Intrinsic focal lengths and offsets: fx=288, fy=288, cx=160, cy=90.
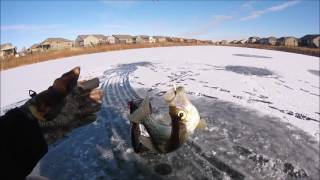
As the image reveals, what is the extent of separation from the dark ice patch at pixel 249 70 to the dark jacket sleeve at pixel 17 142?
47.1 ft

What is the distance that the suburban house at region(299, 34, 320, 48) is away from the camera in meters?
74.6

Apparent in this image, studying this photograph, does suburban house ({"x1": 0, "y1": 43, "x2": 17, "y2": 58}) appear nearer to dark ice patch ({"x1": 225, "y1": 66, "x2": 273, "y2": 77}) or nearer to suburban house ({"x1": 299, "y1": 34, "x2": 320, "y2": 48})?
suburban house ({"x1": 299, "y1": 34, "x2": 320, "y2": 48})

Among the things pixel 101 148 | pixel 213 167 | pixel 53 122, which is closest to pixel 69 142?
pixel 101 148

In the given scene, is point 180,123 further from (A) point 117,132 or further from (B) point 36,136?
(A) point 117,132

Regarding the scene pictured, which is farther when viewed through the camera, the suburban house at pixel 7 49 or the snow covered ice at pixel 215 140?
the suburban house at pixel 7 49

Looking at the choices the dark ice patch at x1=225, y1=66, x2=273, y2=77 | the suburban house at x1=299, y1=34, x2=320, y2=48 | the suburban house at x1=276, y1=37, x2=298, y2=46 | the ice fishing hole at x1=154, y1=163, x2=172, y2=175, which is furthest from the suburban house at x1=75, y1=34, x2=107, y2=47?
the ice fishing hole at x1=154, y1=163, x2=172, y2=175

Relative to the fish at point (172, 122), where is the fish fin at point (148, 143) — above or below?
below

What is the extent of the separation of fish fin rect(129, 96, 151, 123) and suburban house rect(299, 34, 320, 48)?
8213cm

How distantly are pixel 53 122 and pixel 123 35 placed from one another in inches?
4292

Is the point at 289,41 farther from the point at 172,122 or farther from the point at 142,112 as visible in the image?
the point at 172,122

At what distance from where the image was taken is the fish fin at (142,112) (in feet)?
6.82

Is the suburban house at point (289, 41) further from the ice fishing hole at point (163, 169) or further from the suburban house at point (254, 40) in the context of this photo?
the ice fishing hole at point (163, 169)

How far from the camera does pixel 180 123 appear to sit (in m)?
1.83

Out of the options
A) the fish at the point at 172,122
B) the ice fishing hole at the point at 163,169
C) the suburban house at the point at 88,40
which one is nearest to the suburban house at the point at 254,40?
the suburban house at the point at 88,40
